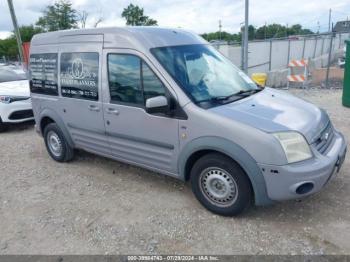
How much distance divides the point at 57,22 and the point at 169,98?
109 ft

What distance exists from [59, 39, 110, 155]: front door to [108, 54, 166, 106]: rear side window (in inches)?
10.2

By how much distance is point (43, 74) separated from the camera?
17.0 ft

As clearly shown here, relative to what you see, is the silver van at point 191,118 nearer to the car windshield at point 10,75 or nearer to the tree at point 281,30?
the car windshield at point 10,75

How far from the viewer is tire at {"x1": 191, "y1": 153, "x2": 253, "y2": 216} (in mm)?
3277

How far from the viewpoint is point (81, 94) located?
454 cm

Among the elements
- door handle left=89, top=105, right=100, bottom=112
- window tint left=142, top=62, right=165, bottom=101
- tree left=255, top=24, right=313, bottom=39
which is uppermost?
tree left=255, top=24, right=313, bottom=39

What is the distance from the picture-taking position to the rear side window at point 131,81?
3.69m

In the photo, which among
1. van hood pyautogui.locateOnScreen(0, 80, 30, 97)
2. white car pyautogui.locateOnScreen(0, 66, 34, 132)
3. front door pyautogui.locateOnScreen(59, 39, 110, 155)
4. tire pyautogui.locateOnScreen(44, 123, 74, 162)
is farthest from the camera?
van hood pyautogui.locateOnScreen(0, 80, 30, 97)

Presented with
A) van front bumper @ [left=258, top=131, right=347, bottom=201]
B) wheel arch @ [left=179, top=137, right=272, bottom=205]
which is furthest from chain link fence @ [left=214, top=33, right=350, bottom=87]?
van front bumper @ [left=258, top=131, right=347, bottom=201]

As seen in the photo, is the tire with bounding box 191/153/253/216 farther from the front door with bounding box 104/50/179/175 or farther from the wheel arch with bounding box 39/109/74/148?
the wheel arch with bounding box 39/109/74/148

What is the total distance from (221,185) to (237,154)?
1.58 ft

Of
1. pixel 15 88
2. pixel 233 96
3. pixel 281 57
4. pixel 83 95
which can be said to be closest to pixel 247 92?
pixel 233 96

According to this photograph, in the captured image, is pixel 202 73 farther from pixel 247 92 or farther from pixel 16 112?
pixel 16 112

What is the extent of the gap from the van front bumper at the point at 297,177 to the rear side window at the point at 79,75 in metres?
2.50
